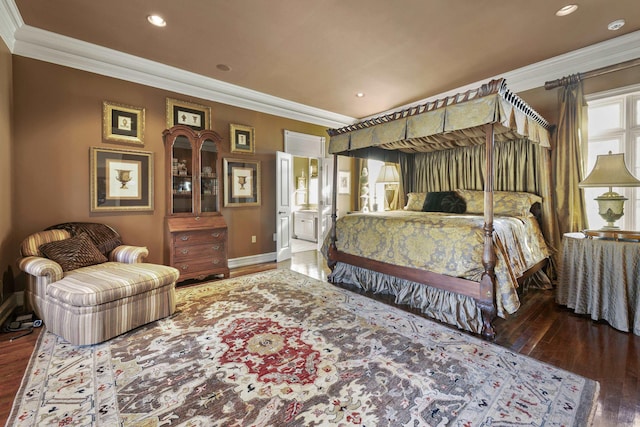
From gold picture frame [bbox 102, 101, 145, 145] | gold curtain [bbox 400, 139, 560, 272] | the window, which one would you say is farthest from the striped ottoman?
the window

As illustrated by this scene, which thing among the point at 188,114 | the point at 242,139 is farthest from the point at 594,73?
the point at 188,114

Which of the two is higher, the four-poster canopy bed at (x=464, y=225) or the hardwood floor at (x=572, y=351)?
the four-poster canopy bed at (x=464, y=225)

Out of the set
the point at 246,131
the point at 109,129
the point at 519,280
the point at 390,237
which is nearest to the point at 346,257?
the point at 390,237

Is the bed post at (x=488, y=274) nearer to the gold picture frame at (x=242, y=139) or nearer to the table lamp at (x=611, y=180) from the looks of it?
the table lamp at (x=611, y=180)

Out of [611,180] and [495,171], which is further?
[495,171]

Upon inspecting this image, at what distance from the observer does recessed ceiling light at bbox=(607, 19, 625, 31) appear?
9.06 feet

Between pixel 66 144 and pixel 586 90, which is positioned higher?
pixel 586 90

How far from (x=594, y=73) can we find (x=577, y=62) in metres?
0.26

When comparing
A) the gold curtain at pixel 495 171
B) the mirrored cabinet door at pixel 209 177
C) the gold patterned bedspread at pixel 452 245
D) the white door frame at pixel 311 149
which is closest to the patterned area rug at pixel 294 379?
the gold patterned bedspread at pixel 452 245

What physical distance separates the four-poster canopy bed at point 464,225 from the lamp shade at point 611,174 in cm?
65

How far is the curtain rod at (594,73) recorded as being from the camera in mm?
3047

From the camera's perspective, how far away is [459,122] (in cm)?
251

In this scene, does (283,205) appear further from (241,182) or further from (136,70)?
(136,70)

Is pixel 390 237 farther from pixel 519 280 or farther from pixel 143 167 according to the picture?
pixel 143 167
